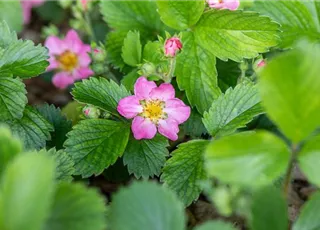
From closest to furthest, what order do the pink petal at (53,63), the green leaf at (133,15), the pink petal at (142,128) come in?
the pink petal at (142,128) → the green leaf at (133,15) → the pink petal at (53,63)

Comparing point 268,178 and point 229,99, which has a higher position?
point 268,178

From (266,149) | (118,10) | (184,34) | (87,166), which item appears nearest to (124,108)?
(87,166)

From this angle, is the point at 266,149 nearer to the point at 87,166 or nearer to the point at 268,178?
the point at 268,178

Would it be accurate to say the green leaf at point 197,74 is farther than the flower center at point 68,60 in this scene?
No

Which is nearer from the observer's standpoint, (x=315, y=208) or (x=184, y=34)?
(x=315, y=208)

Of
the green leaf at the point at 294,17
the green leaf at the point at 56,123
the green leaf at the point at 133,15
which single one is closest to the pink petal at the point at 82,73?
the green leaf at the point at 133,15

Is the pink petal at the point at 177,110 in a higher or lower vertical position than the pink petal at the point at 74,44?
higher

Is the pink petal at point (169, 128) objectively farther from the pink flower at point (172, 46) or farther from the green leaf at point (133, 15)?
the green leaf at point (133, 15)

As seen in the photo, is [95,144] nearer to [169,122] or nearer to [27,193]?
[169,122]
